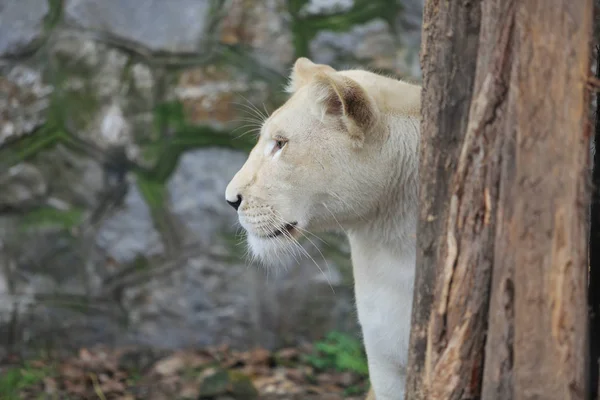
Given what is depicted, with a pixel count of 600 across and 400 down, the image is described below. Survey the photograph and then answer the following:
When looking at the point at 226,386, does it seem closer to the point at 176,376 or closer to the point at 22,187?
the point at 176,376

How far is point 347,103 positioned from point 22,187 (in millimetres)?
2712

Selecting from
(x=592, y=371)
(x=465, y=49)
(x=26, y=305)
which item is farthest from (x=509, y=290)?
(x=26, y=305)

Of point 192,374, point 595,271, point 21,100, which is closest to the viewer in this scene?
point 595,271

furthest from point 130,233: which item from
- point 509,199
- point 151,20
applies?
point 509,199

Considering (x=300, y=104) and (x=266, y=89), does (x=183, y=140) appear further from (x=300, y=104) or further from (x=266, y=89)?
(x=300, y=104)

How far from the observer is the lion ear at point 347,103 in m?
2.47

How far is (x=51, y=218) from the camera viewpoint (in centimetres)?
457

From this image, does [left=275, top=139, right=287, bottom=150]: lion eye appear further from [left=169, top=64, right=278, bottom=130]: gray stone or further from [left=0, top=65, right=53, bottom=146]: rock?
[left=0, top=65, right=53, bottom=146]: rock

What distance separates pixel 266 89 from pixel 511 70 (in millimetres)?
2804

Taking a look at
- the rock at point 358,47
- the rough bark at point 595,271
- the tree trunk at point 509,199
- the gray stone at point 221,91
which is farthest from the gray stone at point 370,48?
the tree trunk at point 509,199

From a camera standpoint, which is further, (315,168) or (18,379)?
(18,379)

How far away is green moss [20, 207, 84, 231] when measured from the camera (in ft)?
14.9

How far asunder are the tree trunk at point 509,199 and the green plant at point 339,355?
2402 millimetres

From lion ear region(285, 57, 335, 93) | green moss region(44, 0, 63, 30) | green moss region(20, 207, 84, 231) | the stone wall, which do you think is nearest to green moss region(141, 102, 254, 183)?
the stone wall
